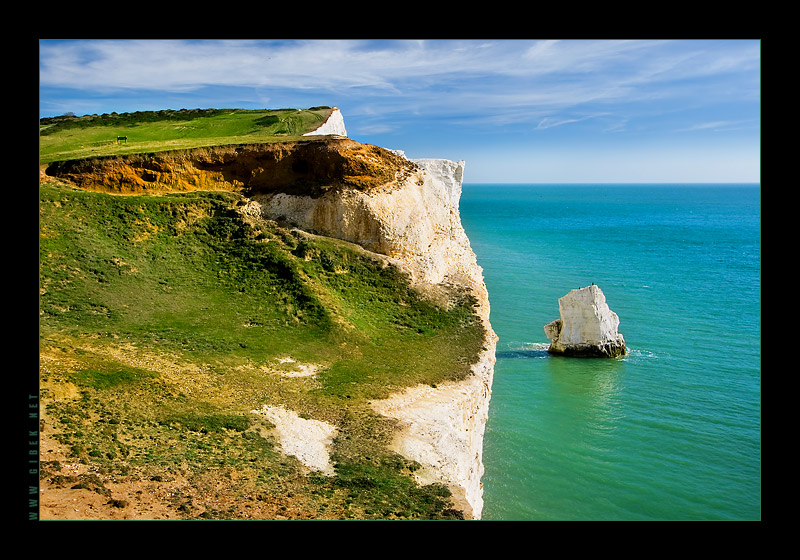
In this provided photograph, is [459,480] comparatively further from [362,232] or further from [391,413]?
[362,232]

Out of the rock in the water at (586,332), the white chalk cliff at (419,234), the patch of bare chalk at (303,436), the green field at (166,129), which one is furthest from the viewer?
the rock in the water at (586,332)

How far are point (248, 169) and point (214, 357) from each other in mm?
17030

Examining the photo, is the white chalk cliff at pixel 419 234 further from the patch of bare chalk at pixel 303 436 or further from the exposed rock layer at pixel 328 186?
the patch of bare chalk at pixel 303 436

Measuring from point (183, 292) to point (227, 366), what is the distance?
8.24 metres

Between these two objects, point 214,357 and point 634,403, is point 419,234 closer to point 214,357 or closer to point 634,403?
point 214,357

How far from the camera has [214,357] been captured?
26375 millimetres

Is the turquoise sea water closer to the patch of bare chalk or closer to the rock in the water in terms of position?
the rock in the water

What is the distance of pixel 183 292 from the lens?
3209 centimetres

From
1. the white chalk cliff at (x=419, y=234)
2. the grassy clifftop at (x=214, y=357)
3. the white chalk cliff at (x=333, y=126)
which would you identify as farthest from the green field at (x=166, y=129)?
the white chalk cliff at (x=419, y=234)

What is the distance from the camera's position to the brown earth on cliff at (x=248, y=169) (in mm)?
36594

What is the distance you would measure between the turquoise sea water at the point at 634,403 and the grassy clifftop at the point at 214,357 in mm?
6794

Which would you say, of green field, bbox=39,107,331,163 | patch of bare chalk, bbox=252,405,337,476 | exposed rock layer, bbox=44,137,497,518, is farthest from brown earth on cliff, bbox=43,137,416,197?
patch of bare chalk, bbox=252,405,337,476

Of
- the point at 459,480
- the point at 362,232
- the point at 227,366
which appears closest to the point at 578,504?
the point at 459,480

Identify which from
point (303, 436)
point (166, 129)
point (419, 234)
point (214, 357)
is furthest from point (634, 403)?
point (166, 129)
